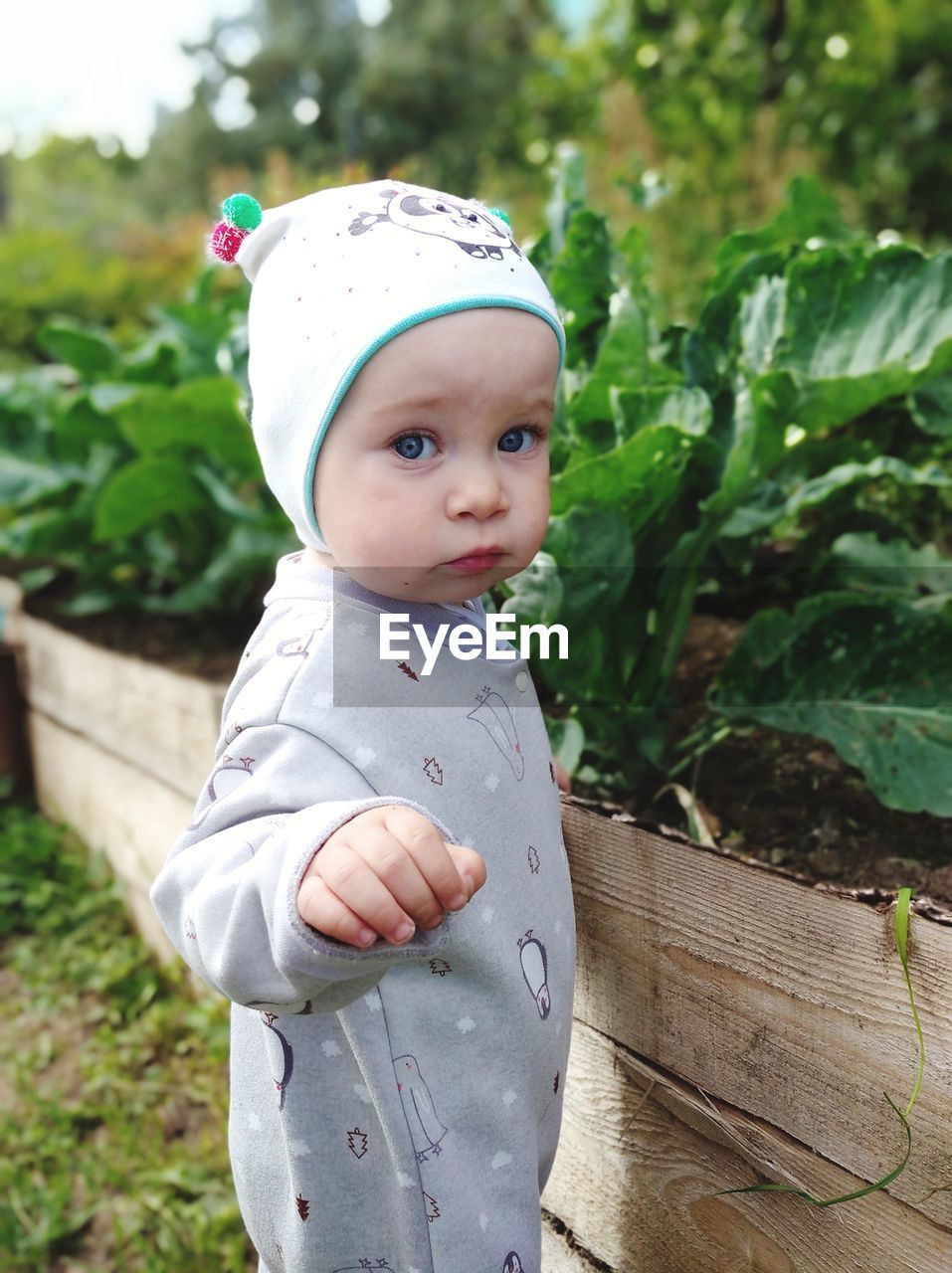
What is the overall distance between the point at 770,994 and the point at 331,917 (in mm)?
527

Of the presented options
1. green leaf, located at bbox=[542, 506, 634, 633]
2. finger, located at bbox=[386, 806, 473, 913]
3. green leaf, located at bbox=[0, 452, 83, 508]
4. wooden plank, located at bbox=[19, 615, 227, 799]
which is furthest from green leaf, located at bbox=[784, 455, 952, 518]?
green leaf, located at bbox=[0, 452, 83, 508]

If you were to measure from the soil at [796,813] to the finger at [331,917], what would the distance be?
512 mm

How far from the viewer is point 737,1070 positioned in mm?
1137

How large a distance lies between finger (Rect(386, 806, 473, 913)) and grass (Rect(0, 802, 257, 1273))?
128cm

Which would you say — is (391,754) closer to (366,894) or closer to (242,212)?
(366,894)

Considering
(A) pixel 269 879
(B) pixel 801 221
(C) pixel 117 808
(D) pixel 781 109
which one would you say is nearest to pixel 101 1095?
(C) pixel 117 808

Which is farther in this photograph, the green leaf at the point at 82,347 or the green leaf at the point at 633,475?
the green leaf at the point at 82,347

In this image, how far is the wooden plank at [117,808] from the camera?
2.55m

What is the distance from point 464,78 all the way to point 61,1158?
1029 inches

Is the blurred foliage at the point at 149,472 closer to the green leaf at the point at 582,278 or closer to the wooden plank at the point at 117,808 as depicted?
the wooden plank at the point at 117,808

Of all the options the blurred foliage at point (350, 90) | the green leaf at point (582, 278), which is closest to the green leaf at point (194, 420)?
the green leaf at point (582, 278)

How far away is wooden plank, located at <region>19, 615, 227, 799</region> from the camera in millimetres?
2340

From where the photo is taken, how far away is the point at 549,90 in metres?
7.54

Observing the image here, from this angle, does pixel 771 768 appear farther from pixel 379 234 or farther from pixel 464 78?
pixel 464 78
